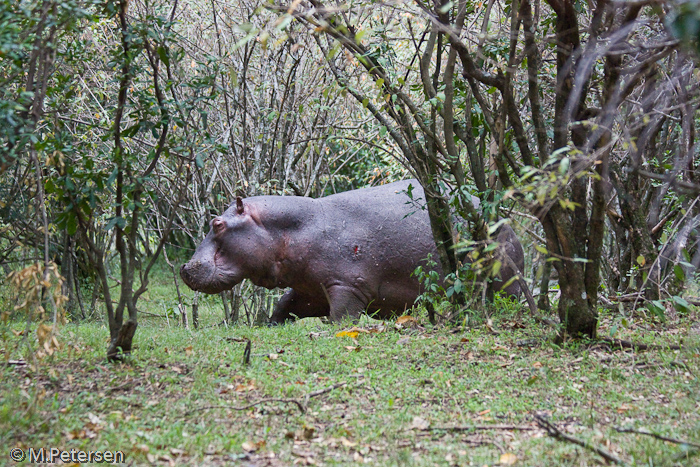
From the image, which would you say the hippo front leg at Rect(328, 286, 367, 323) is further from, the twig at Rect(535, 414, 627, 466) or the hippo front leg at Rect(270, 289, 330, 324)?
the twig at Rect(535, 414, 627, 466)

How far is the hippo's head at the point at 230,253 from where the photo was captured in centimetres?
645

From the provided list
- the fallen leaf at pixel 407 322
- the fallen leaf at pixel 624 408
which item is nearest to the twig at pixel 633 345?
the fallen leaf at pixel 624 408

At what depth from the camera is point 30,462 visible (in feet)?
8.85

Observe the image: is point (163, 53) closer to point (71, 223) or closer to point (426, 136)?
point (71, 223)

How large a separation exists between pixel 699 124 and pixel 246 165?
493 centimetres

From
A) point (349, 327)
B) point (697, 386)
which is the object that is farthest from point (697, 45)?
point (349, 327)

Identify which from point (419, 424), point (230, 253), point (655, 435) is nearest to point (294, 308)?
point (230, 253)

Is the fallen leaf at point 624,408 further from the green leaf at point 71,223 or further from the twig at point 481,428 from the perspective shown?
the green leaf at point 71,223

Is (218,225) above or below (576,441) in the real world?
above

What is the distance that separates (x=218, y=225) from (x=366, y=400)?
332 centimetres

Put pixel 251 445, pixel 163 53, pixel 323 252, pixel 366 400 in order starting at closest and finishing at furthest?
1. pixel 251 445
2. pixel 366 400
3. pixel 163 53
4. pixel 323 252

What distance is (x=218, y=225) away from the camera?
21.3 ft

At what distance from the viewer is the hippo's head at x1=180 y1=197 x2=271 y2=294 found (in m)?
6.45

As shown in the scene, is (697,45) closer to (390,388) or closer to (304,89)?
(390,388)
